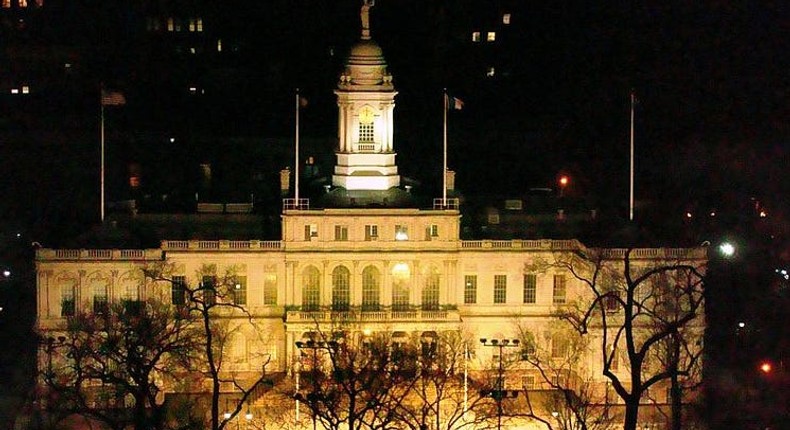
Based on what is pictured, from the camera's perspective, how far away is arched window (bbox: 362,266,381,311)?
11900cm

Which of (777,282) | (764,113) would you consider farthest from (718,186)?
(777,282)

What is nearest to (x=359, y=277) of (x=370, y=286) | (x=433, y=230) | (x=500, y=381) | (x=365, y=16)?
(x=370, y=286)

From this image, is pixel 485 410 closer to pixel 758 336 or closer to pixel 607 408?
pixel 607 408

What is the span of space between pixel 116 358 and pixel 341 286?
46.8ft

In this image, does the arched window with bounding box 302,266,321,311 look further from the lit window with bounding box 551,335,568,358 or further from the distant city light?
the distant city light

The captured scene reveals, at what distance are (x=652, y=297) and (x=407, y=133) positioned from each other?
Result: 153 feet

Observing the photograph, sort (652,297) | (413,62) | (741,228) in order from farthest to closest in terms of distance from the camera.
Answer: (413,62) → (741,228) → (652,297)

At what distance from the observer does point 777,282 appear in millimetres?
128250

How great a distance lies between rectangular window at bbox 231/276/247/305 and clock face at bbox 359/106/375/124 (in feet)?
33.4

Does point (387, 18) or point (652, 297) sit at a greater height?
point (387, 18)

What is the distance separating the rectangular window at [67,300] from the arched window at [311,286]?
11.2 meters

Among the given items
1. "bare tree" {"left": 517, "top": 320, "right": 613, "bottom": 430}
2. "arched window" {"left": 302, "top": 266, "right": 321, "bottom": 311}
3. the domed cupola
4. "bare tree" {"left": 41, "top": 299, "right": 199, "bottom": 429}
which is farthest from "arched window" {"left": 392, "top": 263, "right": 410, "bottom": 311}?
"bare tree" {"left": 41, "top": 299, "right": 199, "bottom": 429}

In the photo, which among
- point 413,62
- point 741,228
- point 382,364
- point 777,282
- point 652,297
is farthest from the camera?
point 413,62

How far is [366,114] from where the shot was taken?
12175 cm
